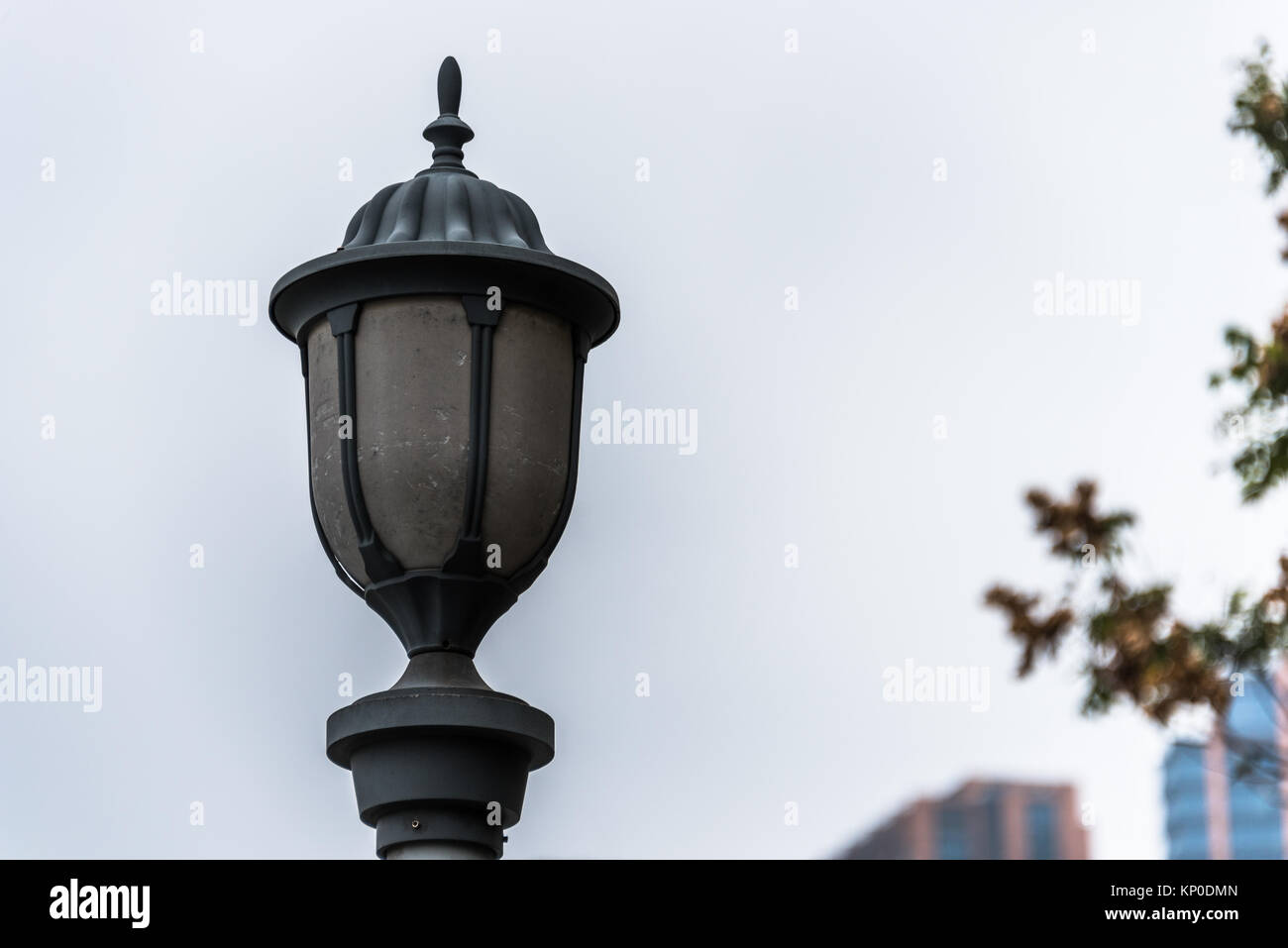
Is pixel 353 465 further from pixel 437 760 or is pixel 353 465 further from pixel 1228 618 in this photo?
pixel 1228 618

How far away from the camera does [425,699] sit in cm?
537

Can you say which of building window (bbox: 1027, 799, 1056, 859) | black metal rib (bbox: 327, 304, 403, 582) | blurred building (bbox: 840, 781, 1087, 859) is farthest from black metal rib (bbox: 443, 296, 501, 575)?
building window (bbox: 1027, 799, 1056, 859)

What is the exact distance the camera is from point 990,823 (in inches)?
316

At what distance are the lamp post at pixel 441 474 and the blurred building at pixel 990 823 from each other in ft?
6.12

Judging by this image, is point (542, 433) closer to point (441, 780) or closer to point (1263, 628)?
point (441, 780)

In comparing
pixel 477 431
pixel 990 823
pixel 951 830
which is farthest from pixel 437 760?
pixel 990 823

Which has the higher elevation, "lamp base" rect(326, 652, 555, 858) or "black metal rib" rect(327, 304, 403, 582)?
"black metal rib" rect(327, 304, 403, 582)

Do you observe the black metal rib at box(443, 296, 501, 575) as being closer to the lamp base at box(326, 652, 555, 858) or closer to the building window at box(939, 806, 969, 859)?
the lamp base at box(326, 652, 555, 858)

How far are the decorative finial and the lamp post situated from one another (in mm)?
451

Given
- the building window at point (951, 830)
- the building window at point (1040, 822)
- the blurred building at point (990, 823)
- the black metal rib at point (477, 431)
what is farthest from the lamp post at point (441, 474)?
the building window at point (1040, 822)

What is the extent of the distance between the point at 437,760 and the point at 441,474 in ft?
2.47

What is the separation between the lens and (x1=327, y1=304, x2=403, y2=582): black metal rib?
554 cm
